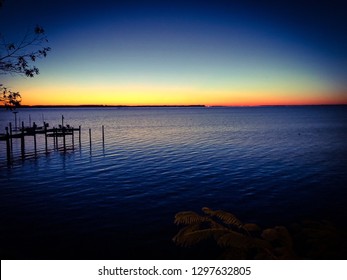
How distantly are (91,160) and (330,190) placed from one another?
73.3 ft

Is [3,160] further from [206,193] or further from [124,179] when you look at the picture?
[206,193]

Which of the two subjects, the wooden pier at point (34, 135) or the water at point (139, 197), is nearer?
the water at point (139, 197)

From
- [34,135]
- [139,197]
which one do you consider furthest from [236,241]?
[34,135]

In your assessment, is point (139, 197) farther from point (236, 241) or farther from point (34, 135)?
point (34, 135)

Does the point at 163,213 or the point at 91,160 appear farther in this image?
the point at 91,160

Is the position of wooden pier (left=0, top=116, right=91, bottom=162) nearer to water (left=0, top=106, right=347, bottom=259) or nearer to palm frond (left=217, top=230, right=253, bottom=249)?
water (left=0, top=106, right=347, bottom=259)

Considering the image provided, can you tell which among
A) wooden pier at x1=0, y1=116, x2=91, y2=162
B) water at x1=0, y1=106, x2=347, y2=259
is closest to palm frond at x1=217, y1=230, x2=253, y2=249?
water at x1=0, y1=106, x2=347, y2=259

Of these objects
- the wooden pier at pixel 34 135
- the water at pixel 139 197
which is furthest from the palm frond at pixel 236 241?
the wooden pier at pixel 34 135

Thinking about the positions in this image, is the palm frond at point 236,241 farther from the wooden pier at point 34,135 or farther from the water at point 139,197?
the wooden pier at point 34,135

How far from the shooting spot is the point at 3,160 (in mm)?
29469

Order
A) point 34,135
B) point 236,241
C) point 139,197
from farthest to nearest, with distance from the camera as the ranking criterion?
point 34,135 < point 139,197 < point 236,241

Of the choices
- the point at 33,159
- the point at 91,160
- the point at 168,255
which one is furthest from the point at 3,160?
the point at 168,255
